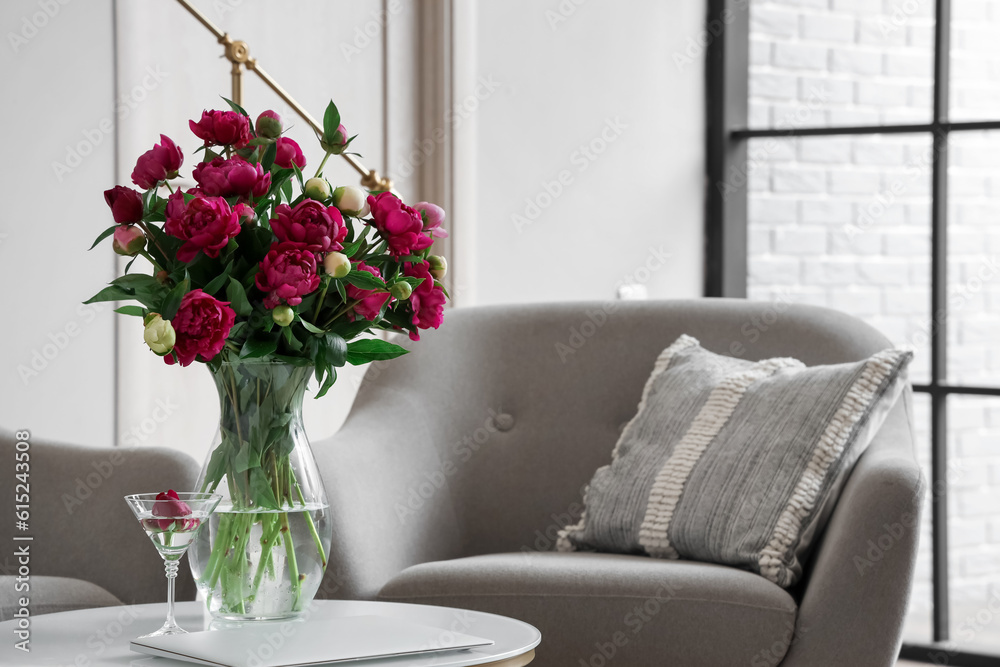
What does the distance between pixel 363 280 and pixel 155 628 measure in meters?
0.44

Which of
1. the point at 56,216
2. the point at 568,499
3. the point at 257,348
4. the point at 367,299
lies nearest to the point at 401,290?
the point at 367,299

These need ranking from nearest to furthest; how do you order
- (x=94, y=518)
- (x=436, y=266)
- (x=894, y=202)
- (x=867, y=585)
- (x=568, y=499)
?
(x=436, y=266), (x=867, y=585), (x=94, y=518), (x=568, y=499), (x=894, y=202)

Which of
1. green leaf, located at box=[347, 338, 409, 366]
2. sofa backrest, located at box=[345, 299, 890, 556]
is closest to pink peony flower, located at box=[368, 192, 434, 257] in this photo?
green leaf, located at box=[347, 338, 409, 366]

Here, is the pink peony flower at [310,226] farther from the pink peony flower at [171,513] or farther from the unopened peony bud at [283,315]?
the pink peony flower at [171,513]

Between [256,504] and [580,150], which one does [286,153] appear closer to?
[256,504]

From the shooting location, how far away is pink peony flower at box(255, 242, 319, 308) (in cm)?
120

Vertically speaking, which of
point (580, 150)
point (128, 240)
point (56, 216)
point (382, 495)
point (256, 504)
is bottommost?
point (382, 495)

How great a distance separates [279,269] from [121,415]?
146 cm

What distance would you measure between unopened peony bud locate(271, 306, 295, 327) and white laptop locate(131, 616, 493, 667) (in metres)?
0.31

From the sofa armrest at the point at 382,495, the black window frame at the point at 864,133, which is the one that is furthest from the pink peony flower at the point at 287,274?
the black window frame at the point at 864,133

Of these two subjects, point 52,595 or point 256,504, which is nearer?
point 256,504

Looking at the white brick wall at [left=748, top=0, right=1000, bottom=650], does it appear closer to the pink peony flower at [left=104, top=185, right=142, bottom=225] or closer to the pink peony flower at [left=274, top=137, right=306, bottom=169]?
the pink peony flower at [left=274, top=137, right=306, bottom=169]

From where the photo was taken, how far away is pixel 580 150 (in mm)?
3381

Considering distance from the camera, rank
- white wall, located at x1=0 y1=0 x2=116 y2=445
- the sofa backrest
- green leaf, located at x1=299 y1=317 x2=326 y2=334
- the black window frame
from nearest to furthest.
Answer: green leaf, located at x1=299 y1=317 x2=326 y2=334 < the sofa backrest < white wall, located at x1=0 y1=0 x2=116 y2=445 < the black window frame
